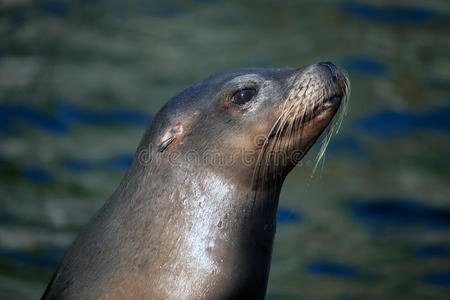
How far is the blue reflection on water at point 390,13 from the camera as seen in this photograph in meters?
11.7

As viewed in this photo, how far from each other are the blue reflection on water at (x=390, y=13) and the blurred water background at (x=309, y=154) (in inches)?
1.3

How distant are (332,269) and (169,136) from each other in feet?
12.1

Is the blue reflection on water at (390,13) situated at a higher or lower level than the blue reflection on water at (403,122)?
higher

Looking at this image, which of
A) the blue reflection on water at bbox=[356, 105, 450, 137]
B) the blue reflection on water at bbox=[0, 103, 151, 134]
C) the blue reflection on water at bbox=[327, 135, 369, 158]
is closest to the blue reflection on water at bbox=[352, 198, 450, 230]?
the blue reflection on water at bbox=[327, 135, 369, 158]

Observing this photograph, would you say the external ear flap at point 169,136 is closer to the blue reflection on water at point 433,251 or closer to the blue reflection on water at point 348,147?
the blue reflection on water at point 433,251

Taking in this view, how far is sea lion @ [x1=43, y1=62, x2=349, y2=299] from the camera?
3.99 metres

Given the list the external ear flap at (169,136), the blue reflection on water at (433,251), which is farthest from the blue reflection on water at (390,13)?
the external ear flap at (169,136)

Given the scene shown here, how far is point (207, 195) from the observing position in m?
4.11

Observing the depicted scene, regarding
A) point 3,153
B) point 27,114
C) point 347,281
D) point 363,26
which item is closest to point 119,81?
point 27,114

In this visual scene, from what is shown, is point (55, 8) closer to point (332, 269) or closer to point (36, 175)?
point (36, 175)

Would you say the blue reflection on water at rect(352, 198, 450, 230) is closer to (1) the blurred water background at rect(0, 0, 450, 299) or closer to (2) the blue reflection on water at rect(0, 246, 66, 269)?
(1) the blurred water background at rect(0, 0, 450, 299)

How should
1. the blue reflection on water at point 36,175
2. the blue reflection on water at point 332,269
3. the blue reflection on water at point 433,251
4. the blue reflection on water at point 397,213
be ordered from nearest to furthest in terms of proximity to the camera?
1. the blue reflection on water at point 332,269
2. the blue reflection on water at point 433,251
3. the blue reflection on water at point 397,213
4. the blue reflection on water at point 36,175

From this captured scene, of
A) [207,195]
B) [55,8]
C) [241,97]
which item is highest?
[55,8]

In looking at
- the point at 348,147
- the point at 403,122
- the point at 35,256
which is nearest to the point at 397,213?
the point at 348,147
